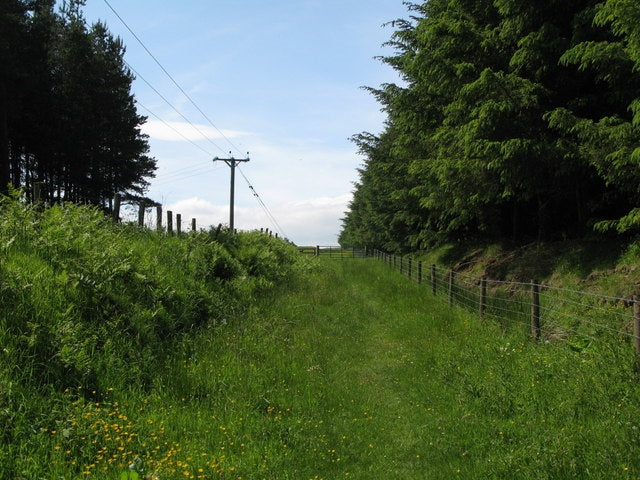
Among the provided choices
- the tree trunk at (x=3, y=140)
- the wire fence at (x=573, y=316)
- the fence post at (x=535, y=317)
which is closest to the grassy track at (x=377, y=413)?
the fence post at (x=535, y=317)

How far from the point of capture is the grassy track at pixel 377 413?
388 centimetres

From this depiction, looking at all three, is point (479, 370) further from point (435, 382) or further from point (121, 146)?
point (121, 146)

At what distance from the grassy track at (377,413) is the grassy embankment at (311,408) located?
0.02 m

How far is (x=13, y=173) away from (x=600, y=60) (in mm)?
36142

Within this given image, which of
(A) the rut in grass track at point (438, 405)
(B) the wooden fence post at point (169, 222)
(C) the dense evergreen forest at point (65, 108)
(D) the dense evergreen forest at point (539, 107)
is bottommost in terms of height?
(A) the rut in grass track at point (438, 405)

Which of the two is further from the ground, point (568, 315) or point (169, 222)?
point (169, 222)

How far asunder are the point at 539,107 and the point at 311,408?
9.37 metres

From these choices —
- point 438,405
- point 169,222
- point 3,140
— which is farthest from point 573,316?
point 3,140

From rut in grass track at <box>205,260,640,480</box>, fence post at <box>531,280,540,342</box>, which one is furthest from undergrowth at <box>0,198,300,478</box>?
fence post at <box>531,280,540,342</box>

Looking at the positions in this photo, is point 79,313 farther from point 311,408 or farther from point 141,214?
point 141,214

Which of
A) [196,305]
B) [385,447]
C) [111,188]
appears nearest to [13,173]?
[111,188]

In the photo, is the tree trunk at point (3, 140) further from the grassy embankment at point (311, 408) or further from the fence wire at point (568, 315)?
the fence wire at point (568, 315)

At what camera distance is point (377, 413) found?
5637 millimetres

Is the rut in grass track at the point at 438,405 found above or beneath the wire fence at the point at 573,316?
beneath
